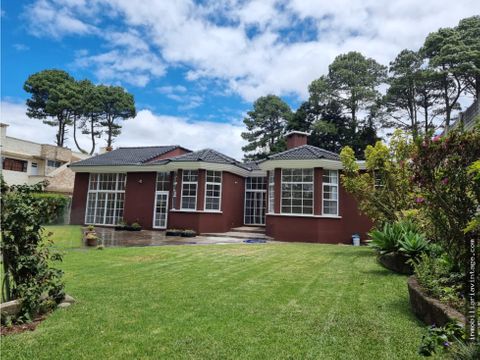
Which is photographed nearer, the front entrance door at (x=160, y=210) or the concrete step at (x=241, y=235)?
the concrete step at (x=241, y=235)

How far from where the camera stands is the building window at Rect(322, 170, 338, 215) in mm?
15656

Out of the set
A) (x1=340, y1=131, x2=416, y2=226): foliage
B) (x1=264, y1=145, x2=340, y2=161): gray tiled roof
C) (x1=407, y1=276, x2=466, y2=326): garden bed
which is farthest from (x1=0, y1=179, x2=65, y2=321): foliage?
(x1=264, y1=145, x2=340, y2=161): gray tiled roof

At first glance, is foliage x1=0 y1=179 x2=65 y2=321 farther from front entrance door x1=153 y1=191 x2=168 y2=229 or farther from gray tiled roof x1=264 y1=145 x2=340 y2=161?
front entrance door x1=153 y1=191 x2=168 y2=229

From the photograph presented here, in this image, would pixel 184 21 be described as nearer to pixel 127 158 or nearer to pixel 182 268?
pixel 182 268

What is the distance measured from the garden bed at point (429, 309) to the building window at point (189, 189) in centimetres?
1356

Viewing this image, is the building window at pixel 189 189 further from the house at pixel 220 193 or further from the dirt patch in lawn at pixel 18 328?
the dirt patch in lawn at pixel 18 328

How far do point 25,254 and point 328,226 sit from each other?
Answer: 13409 mm

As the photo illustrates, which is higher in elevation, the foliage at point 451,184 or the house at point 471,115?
the house at point 471,115

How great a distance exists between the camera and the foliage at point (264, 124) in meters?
39.5

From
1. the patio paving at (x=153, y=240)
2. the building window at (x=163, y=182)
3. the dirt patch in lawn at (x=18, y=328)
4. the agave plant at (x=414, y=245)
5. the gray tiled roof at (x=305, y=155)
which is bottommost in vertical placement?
the dirt patch in lawn at (x=18, y=328)

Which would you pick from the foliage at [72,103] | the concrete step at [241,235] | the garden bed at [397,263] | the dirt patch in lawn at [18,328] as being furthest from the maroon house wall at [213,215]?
the foliage at [72,103]

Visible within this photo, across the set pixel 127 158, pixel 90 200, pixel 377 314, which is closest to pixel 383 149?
pixel 377 314

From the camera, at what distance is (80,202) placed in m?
21.2

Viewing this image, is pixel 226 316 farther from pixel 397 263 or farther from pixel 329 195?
pixel 329 195
